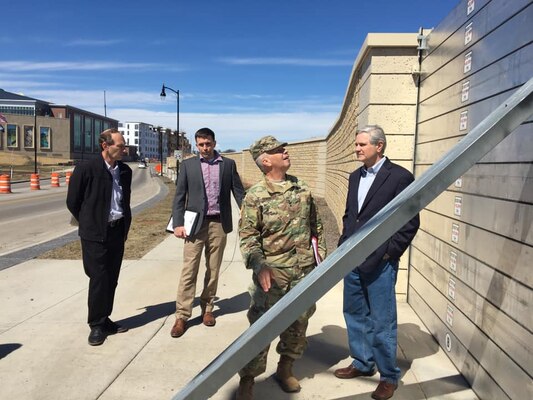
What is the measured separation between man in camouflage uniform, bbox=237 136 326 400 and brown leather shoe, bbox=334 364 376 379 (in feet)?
1.95

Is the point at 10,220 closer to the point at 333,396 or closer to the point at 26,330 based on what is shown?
the point at 26,330

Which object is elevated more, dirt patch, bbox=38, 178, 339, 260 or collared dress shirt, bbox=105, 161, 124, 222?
collared dress shirt, bbox=105, 161, 124, 222

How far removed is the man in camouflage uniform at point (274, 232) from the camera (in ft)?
9.81

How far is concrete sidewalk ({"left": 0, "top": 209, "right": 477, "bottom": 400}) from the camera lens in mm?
3201

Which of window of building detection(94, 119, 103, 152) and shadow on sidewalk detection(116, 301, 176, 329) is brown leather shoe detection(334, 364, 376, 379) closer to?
shadow on sidewalk detection(116, 301, 176, 329)

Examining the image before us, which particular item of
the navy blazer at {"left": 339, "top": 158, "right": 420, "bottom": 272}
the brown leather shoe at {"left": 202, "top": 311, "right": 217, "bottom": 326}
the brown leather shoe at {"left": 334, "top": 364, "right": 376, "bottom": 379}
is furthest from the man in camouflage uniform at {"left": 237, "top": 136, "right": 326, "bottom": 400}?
the brown leather shoe at {"left": 202, "top": 311, "right": 217, "bottom": 326}

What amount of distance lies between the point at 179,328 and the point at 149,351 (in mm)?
422

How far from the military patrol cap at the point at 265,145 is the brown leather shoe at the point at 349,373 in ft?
5.86

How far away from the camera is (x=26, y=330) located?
4.27m

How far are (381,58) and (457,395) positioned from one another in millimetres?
3409

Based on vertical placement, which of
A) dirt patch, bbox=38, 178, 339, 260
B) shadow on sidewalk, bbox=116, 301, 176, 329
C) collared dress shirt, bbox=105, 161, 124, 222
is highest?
collared dress shirt, bbox=105, 161, 124, 222

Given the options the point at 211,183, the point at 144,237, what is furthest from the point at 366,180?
the point at 144,237

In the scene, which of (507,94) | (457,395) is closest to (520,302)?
(457,395)

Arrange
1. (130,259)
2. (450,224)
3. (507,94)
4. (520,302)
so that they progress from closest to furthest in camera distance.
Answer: (520,302) < (507,94) < (450,224) < (130,259)
